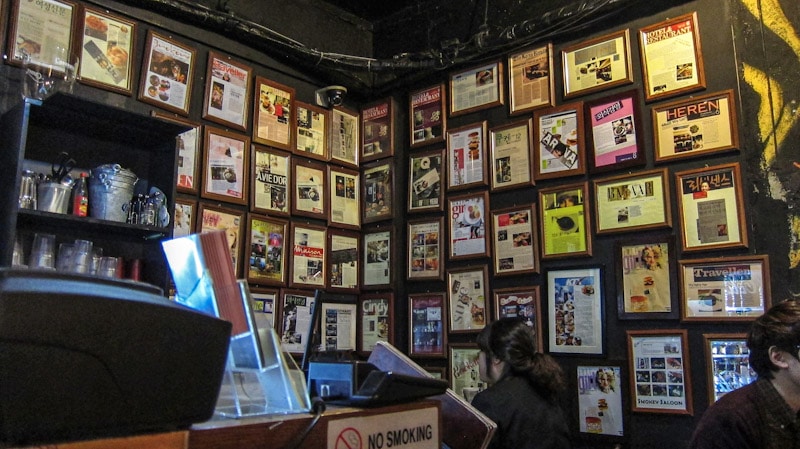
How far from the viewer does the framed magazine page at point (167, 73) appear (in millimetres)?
3117

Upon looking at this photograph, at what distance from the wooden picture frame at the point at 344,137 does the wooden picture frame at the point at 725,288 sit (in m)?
2.26

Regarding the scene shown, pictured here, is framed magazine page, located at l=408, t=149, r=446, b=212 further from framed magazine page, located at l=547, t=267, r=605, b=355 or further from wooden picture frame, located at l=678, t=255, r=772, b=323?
wooden picture frame, located at l=678, t=255, r=772, b=323

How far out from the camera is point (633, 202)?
303 cm

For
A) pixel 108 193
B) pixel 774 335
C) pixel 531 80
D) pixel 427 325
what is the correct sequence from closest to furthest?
pixel 774 335 < pixel 108 193 < pixel 531 80 < pixel 427 325

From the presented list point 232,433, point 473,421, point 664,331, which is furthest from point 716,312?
point 232,433

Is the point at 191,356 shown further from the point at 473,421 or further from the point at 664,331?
the point at 664,331

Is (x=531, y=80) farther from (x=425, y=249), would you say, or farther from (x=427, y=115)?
(x=425, y=249)

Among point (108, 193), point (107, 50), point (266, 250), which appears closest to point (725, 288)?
point (266, 250)

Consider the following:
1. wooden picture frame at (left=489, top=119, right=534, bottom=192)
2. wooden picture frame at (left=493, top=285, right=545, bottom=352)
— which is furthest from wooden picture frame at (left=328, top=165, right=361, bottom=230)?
wooden picture frame at (left=493, top=285, right=545, bottom=352)

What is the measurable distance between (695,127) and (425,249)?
1.70 meters

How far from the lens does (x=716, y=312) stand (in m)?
2.73

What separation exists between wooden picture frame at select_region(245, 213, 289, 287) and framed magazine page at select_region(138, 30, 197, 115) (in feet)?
2.50

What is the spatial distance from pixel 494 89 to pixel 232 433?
316cm

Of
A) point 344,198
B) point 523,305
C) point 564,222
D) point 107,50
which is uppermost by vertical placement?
point 107,50
